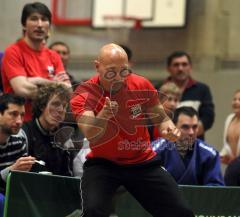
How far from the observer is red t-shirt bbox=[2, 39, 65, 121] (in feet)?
19.9

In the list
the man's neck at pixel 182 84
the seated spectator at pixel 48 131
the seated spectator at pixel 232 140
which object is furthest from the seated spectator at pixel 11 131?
the seated spectator at pixel 232 140

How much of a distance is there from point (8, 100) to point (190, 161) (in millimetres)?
1476

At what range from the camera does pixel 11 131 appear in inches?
222

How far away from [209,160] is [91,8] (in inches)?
203

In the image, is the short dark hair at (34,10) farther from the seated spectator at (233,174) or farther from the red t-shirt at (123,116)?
the seated spectator at (233,174)

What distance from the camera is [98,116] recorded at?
4484 millimetres

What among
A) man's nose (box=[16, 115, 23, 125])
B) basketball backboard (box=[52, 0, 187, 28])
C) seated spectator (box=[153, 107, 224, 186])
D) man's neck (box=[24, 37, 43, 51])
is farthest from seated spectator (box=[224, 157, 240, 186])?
basketball backboard (box=[52, 0, 187, 28])

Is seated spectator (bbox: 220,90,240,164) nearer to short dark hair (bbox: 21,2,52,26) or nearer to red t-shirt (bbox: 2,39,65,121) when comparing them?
red t-shirt (bbox: 2,39,65,121)

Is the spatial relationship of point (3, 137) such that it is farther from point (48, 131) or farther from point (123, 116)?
point (123, 116)

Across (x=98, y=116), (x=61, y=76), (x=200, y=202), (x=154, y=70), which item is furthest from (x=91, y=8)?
(x=98, y=116)

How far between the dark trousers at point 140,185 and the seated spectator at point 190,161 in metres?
1.16

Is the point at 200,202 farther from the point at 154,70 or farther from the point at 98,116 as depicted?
the point at 154,70

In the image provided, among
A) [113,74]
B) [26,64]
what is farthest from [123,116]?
[26,64]

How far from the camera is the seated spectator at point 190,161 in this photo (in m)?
5.98
